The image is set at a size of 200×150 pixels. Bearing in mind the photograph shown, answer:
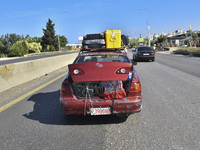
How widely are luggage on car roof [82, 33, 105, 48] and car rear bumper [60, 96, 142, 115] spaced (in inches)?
267

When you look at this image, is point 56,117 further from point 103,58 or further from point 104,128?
point 103,58

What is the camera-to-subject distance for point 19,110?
4.95 meters

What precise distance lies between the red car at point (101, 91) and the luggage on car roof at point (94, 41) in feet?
21.4

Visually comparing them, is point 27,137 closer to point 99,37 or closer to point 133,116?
point 133,116

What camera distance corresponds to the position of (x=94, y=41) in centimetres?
1084

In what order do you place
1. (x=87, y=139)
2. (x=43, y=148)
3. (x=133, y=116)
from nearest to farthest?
(x=43, y=148) → (x=87, y=139) → (x=133, y=116)

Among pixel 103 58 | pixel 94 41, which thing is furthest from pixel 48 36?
pixel 103 58

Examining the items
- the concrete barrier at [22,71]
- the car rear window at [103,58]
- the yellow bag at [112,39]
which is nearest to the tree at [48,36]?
the concrete barrier at [22,71]

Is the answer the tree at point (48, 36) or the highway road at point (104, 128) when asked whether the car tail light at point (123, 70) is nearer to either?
the highway road at point (104, 128)

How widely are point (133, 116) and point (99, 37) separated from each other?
8020mm

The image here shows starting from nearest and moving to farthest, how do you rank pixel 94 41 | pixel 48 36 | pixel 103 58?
pixel 103 58, pixel 94 41, pixel 48 36

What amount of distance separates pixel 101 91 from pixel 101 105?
34 centimetres

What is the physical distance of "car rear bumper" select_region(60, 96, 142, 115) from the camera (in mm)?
3670

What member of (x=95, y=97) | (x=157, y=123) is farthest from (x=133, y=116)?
(x=95, y=97)
